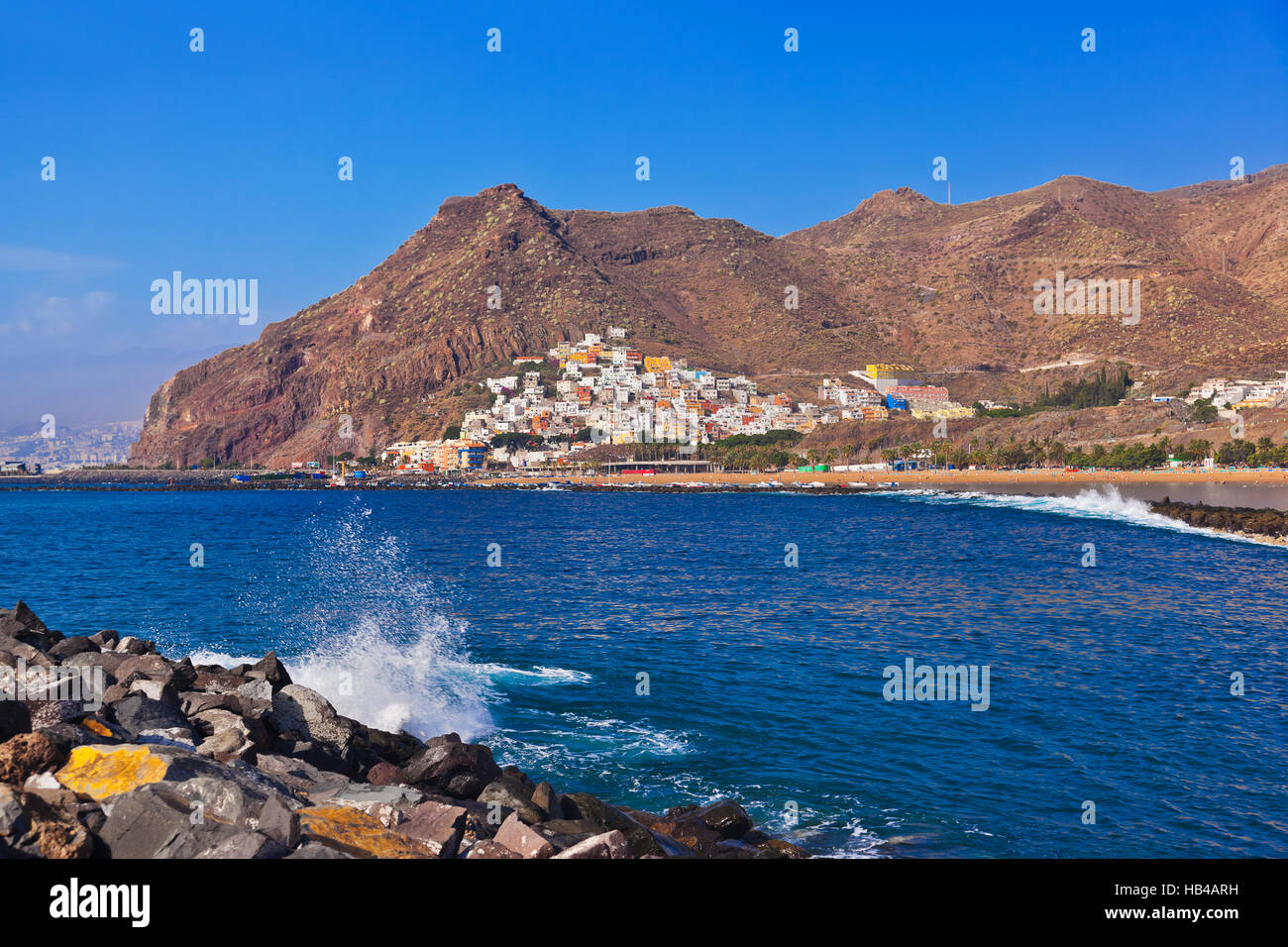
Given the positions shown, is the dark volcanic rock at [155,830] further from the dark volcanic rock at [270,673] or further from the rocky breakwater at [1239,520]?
the rocky breakwater at [1239,520]

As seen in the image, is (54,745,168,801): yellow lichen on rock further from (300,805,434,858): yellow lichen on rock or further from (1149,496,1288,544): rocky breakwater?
(1149,496,1288,544): rocky breakwater

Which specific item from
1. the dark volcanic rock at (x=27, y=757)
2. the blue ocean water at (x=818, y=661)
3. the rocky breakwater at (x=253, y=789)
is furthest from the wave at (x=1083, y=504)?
the dark volcanic rock at (x=27, y=757)

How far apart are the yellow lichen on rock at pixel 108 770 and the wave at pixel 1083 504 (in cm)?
5788

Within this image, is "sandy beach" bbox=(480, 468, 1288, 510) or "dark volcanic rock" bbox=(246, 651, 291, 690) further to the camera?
"sandy beach" bbox=(480, 468, 1288, 510)

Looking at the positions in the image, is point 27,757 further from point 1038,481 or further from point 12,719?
point 1038,481

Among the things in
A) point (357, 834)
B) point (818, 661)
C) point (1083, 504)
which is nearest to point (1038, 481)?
point (1083, 504)

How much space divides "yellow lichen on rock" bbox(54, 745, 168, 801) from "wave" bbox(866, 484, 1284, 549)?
190ft

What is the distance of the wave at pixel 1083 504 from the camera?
201 ft

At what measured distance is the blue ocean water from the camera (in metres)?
13.0

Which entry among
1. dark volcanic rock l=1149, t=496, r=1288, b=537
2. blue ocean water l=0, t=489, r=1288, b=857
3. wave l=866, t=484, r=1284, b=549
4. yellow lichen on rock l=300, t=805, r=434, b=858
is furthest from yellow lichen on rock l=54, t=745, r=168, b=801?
dark volcanic rock l=1149, t=496, r=1288, b=537

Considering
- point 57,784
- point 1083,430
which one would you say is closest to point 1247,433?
point 1083,430

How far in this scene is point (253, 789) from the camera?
872cm
